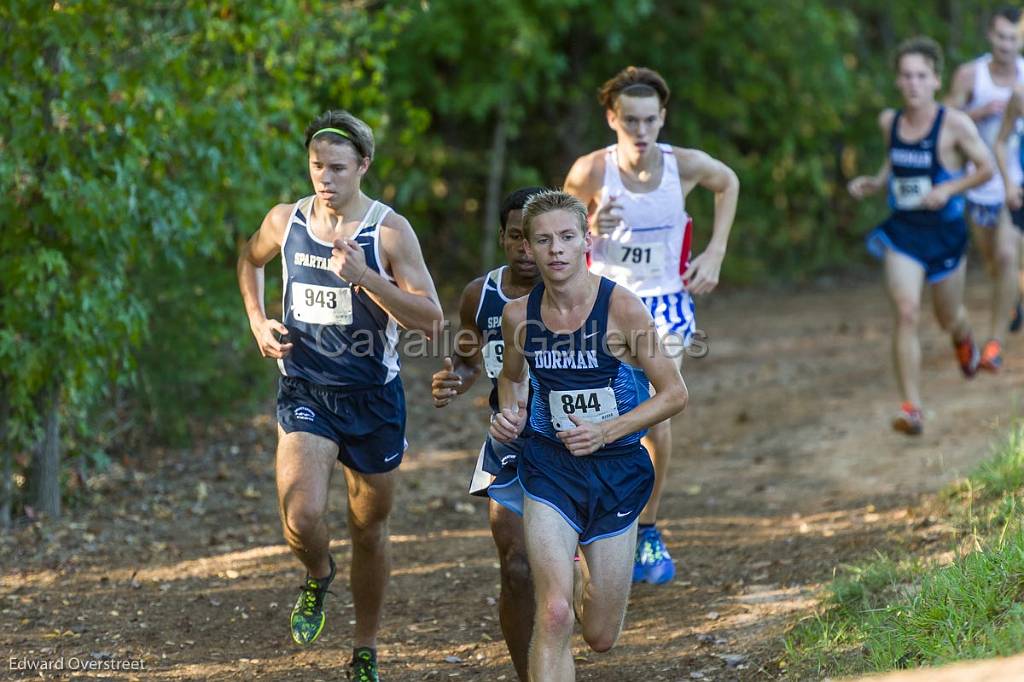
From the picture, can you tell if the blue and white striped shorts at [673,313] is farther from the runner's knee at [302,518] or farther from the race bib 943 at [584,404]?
the runner's knee at [302,518]

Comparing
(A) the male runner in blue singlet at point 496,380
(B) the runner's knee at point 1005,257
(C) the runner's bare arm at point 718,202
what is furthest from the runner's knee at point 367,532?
(B) the runner's knee at point 1005,257

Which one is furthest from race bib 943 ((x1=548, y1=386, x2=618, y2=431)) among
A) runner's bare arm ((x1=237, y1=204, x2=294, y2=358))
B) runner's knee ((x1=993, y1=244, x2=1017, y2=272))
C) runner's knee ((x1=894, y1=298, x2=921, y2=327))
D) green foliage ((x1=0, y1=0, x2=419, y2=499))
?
runner's knee ((x1=993, y1=244, x2=1017, y2=272))

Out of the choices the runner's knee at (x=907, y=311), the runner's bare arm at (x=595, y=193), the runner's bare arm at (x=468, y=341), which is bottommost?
the runner's knee at (x=907, y=311)

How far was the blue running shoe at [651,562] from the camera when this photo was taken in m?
6.01

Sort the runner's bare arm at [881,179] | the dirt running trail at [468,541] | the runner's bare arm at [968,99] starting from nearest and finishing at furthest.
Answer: the dirt running trail at [468,541], the runner's bare arm at [881,179], the runner's bare arm at [968,99]

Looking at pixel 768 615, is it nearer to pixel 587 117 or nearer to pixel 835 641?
pixel 835 641

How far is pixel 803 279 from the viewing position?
14586mm

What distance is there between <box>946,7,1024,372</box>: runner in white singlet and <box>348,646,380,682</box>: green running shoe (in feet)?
16.7

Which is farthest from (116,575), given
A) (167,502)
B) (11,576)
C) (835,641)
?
(835,641)

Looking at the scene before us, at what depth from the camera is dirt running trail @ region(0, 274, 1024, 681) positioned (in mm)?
5379

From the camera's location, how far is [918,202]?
24.4ft

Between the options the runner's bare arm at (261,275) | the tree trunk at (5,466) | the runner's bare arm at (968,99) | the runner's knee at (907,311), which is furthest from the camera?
the runner's bare arm at (968,99)

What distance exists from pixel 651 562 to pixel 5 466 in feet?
11.2

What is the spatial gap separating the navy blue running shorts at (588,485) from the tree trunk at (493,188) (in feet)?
25.6
